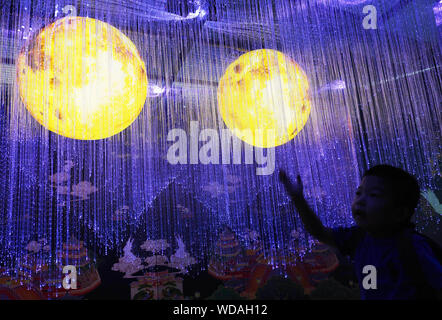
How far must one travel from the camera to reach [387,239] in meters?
1.11

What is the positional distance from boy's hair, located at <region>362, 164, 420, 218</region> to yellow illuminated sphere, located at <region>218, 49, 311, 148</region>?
0.52 meters

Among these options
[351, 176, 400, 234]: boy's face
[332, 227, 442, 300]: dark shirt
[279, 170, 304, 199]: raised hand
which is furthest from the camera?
[279, 170, 304, 199]: raised hand

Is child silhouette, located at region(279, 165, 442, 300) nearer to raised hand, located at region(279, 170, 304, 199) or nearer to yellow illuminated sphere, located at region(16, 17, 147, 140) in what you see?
raised hand, located at region(279, 170, 304, 199)

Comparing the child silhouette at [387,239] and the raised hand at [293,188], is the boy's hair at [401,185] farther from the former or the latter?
the raised hand at [293,188]

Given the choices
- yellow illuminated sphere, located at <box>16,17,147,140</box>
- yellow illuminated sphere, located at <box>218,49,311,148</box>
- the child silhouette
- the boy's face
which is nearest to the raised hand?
the child silhouette

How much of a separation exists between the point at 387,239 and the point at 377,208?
110mm

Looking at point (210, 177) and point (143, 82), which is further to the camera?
point (210, 177)

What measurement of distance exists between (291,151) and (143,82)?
1.22m

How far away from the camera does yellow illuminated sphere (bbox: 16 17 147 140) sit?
1.30m

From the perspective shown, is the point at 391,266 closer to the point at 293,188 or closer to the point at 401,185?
the point at 401,185

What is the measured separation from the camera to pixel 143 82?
1505 mm

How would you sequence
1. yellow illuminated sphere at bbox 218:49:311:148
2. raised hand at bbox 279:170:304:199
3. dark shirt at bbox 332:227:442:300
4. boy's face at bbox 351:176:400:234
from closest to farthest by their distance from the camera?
dark shirt at bbox 332:227:442:300
boy's face at bbox 351:176:400:234
raised hand at bbox 279:170:304:199
yellow illuminated sphere at bbox 218:49:311:148
